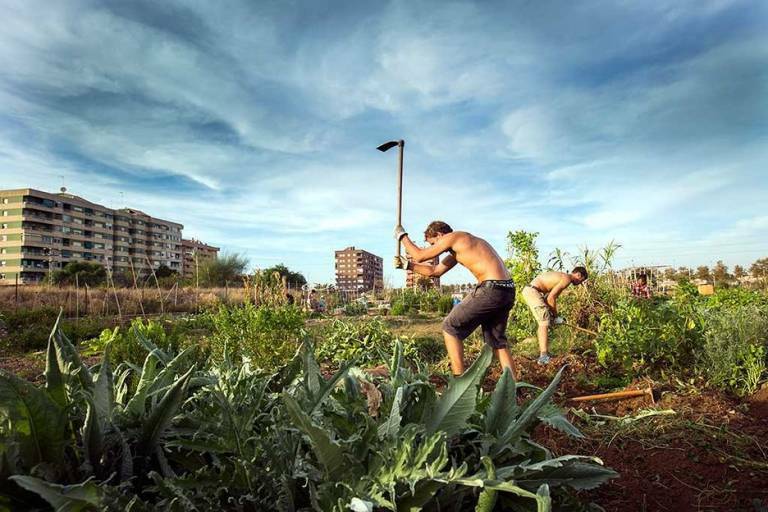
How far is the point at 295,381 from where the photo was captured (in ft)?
3.91

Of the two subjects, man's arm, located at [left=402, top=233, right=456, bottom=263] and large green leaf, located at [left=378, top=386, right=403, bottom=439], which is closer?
large green leaf, located at [left=378, top=386, right=403, bottom=439]

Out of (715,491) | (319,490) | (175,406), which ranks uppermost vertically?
(175,406)

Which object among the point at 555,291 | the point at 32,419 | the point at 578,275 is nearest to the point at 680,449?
the point at 32,419

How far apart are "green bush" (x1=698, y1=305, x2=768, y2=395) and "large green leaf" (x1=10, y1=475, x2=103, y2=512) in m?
5.02

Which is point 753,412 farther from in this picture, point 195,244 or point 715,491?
point 195,244

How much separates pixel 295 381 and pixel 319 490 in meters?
0.41

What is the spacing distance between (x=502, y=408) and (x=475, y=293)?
3749 mm

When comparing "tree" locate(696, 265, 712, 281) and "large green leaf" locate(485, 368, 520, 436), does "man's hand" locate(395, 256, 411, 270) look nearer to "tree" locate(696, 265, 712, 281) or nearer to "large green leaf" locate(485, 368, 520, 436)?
"large green leaf" locate(485, 368, 520, 436)

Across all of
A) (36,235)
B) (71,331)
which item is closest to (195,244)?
(36,235)

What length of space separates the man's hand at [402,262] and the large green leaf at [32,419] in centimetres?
434

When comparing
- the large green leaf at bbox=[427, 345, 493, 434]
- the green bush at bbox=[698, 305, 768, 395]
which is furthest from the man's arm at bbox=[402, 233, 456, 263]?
the large green leaf at bbox=[427, 345, 493, 434]

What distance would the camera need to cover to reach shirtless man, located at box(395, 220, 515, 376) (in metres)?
4.64

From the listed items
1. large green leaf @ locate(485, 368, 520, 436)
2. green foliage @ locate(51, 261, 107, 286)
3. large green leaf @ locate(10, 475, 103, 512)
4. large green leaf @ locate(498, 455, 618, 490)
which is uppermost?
green foliage @ locate(51, 261, 107, 286)

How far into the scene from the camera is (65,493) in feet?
2.32
